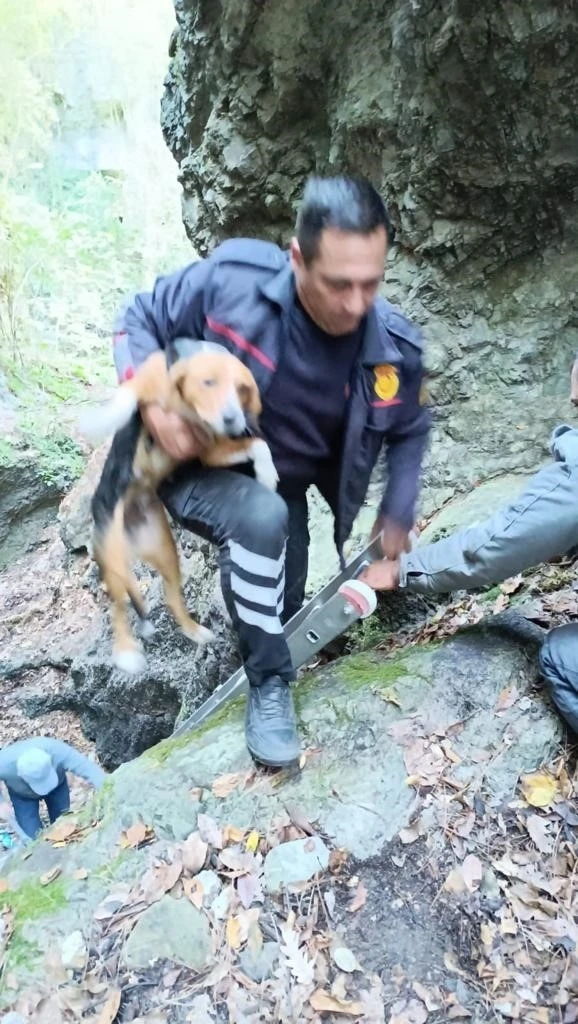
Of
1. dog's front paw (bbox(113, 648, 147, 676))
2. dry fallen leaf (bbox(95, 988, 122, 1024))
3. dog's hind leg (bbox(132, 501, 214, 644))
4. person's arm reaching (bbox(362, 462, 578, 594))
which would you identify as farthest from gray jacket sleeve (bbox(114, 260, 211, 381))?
dry fallen leaf (bbox(95, 988, 122, 1024))

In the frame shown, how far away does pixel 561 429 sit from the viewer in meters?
3.06

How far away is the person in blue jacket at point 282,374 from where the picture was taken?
229 cm

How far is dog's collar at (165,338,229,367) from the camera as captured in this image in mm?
2431

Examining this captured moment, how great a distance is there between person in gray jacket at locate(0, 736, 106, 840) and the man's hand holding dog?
4.02m

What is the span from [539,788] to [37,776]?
13.9 feet

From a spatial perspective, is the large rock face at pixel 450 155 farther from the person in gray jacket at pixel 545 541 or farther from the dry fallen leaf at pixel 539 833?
the dry fallen leaf at pixel 539 833

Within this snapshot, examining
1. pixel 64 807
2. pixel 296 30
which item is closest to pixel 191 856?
pixel 64 807

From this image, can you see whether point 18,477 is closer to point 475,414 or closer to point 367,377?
point 475,414

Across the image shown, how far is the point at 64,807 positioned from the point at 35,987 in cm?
391

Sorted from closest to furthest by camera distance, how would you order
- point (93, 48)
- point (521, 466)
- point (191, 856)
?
point (191, 856), point (521, 466), point (93, 48)

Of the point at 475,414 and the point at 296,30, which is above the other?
the point at 296,30

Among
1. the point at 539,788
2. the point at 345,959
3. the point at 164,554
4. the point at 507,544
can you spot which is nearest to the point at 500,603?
the point at 507,544

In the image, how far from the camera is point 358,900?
252 centimetres

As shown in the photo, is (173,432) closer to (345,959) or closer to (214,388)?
(214,388)
